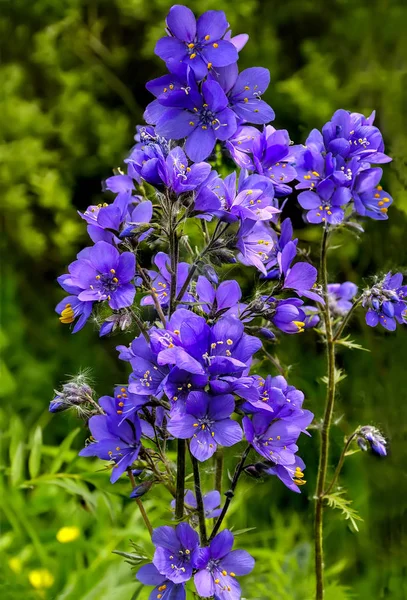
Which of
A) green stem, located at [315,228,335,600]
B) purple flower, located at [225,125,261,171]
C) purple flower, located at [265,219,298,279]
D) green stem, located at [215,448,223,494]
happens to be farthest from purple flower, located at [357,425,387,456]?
purple flower, located at [225,125,261,171]

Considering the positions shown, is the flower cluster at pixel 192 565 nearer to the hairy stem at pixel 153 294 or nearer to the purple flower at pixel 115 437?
the purple flower at pixel 115 437

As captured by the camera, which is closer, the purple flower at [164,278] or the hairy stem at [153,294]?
the hairy stem at [153,294]

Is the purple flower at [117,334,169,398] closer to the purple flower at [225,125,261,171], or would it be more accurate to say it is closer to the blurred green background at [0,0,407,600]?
the purple flower at [225,125,261,171]

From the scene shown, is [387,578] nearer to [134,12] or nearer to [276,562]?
[276,562]

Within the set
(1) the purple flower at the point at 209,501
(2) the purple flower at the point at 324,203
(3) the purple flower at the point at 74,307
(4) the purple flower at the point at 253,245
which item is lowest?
(1) the purple flower at the point at 209,501

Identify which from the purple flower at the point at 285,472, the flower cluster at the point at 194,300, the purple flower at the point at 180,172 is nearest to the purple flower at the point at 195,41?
the flower cluster at the point at 194,300

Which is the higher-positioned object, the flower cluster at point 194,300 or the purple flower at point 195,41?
the purple flower at point 195,41

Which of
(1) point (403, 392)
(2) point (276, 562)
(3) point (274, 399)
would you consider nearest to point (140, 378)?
(3) point (274, 399)
